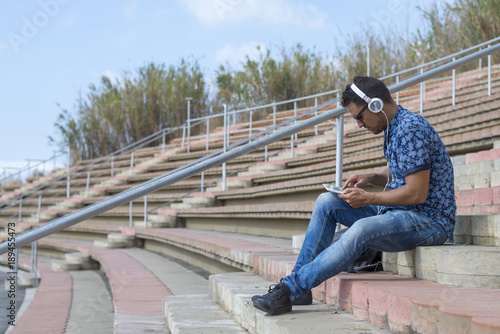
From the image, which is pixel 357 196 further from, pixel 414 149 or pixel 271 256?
pixel 271 256

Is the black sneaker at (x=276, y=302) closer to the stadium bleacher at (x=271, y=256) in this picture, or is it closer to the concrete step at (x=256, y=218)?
the stadium bleacher at (x=271, y=256)

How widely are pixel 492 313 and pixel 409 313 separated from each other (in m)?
0.35

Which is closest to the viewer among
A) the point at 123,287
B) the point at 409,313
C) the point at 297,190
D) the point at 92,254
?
the point at 409,313

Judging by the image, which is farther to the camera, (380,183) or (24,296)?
(24,296)

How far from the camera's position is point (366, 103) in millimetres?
2762

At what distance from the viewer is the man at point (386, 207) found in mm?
2543

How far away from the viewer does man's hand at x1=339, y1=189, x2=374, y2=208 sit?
261cm

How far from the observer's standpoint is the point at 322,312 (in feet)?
8.59

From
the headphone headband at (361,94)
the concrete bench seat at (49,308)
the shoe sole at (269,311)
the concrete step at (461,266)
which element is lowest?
the concrete bench seat at (49,308)

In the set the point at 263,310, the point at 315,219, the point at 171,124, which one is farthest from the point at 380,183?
the point at 171,124

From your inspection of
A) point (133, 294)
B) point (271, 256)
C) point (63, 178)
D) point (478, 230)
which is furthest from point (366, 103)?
point (63, 178)

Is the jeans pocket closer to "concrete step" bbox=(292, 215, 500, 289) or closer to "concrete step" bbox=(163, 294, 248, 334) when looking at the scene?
"concrete step" bbox=(292, 215, 500, 289)

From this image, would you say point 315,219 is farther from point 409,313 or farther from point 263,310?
point 409,313

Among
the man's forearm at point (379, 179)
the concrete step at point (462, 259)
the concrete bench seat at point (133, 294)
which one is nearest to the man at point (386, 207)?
the concrete step at point (462, 259)
